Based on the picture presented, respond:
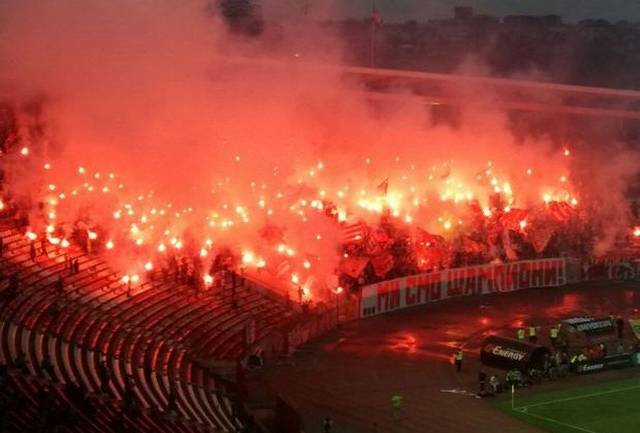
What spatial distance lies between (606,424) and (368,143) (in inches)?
623

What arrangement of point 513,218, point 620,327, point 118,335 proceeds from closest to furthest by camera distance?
point 118,335
point 620,327
point 513,218

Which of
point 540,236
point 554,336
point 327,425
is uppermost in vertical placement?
point 540,236

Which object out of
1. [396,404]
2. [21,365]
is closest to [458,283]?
[396,404]

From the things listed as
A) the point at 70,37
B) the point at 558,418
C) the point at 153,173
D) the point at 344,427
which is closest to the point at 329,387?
the point at 344,427

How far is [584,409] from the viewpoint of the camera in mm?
18266

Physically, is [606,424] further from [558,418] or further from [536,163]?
[536,163]

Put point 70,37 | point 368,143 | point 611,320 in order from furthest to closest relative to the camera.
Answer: point 368,143, point 611,320, point 70,37

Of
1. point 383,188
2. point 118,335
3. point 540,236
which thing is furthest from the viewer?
point 540,236

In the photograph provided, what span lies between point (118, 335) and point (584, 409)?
884cm

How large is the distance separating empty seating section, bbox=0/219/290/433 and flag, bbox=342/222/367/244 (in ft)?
14.0

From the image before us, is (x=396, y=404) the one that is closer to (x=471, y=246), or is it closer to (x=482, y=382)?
(x=482, y=382)

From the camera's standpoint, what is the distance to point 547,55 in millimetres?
44062

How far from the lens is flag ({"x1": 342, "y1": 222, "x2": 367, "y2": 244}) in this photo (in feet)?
85.0

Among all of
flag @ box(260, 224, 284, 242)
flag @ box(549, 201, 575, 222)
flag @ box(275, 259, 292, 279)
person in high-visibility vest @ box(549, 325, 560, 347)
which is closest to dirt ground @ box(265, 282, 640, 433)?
person in high-visibility vest @ box(549, 325, 560, 347)
